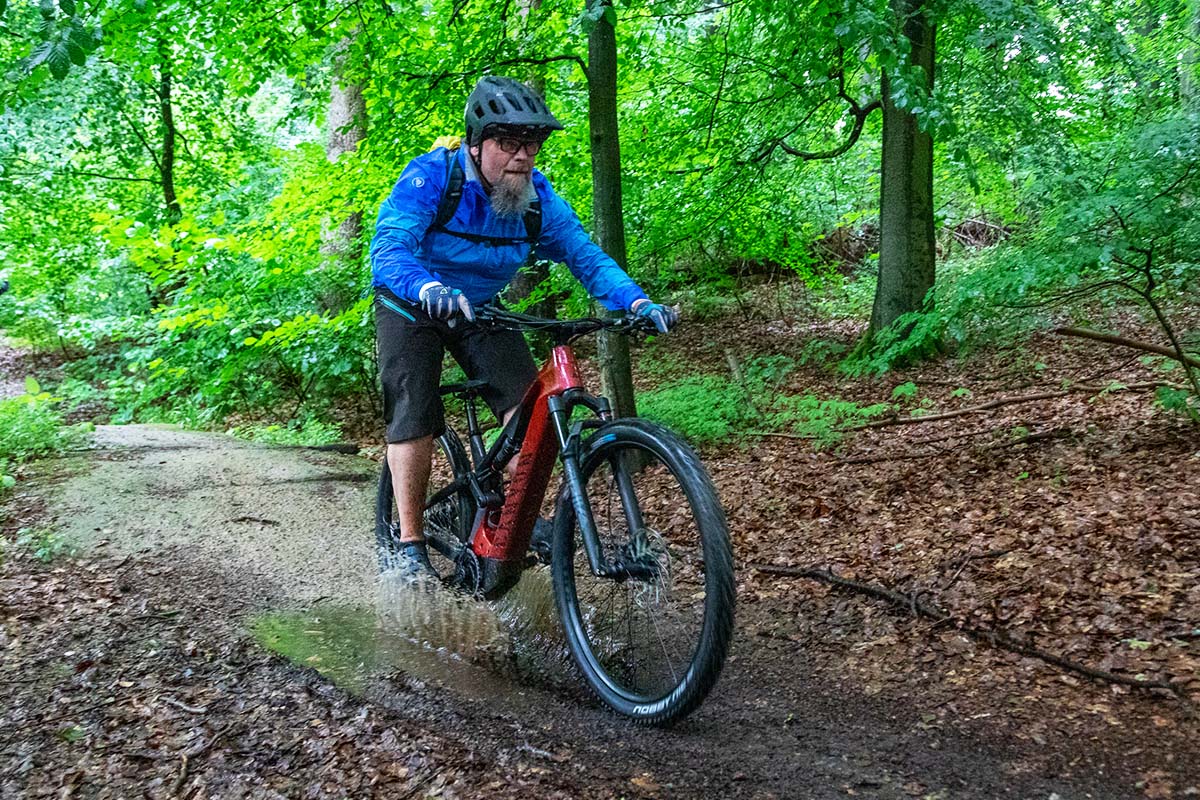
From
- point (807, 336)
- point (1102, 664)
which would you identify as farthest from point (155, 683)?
point (807, 336)

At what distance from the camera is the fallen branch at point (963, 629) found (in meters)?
2.93

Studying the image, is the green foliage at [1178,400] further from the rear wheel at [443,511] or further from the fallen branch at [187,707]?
the fallen branch at [187,707]

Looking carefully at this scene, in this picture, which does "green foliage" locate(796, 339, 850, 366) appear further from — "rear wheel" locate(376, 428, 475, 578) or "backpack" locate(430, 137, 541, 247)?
"backpack" locate(430, 137, 541, 247)

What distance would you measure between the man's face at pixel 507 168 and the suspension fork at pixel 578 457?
90 cm

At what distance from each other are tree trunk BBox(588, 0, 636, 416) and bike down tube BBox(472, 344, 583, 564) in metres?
2.57

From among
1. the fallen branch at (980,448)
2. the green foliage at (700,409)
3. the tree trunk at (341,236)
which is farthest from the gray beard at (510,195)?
the tree trunk at (341,236)

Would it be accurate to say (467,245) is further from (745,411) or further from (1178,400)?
(745,411)

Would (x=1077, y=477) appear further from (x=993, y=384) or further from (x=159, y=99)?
(x=159, y=99)

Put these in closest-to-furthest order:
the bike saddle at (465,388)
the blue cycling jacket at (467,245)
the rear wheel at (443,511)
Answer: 1. the blue cycling jacket at (467,245)
2. the bike saddle at (465,388)
3. the rear wheel at (443,511)

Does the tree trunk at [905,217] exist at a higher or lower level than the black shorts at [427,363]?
higher

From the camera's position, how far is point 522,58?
5.93m

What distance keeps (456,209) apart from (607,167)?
268 cm

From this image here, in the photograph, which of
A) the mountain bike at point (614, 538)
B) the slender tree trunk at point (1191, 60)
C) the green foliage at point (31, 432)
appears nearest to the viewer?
the mountain bike at point (614, 538)

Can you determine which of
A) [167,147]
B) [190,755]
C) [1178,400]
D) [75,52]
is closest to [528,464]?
[190,755]
